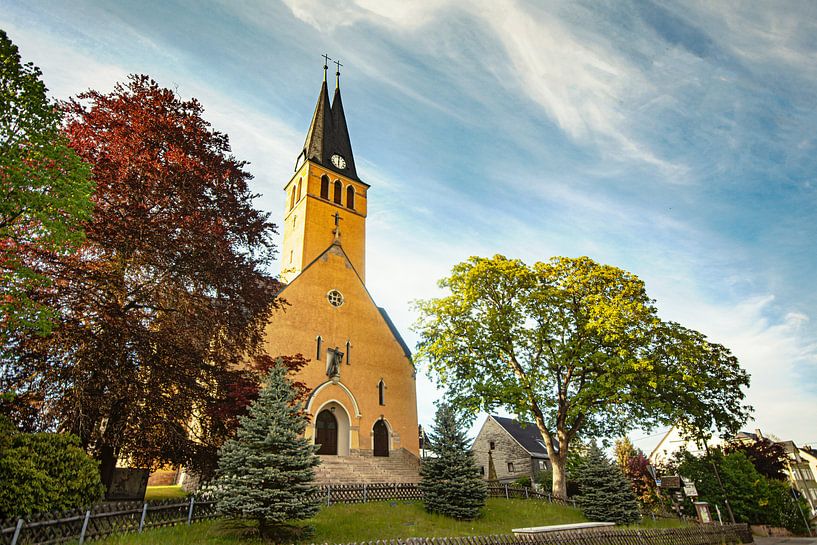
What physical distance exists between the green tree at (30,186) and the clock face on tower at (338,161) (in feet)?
85.7

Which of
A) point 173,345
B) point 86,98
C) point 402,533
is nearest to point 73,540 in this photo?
point 173,345

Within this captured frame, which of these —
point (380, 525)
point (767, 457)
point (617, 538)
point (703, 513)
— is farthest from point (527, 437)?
point (380, 525)

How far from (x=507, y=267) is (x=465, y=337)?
4.02 m

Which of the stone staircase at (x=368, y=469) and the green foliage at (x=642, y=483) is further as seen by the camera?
the green foliage at (x=642, y=483)

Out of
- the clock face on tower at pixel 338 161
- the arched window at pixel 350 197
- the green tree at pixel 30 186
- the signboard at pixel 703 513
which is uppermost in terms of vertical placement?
the clock face on tower at pixel 338 161

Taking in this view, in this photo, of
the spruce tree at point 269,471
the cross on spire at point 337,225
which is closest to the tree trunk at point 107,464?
the spruce tree at point 269,471

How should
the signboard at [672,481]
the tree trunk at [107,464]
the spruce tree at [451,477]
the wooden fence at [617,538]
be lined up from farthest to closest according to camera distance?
the signboard at [672,481]
the spruce tree at [451,477]
the tree trunk at [107,464]
the wooden fence at [617,538]

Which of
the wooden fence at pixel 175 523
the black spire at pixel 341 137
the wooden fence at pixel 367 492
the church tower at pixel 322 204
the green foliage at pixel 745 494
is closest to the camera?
the wooden fence at pixel 175 523

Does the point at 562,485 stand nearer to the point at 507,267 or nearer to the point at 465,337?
the point at 465,337

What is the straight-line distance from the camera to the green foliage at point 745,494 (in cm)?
2242

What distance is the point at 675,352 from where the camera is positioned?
60.1 feet

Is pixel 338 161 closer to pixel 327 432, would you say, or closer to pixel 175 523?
pixel 327 432

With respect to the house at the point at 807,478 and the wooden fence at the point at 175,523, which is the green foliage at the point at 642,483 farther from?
the house at the point at 807,478

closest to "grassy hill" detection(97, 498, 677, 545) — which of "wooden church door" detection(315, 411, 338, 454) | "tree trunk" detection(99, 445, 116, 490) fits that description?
"tree trunk" detection(99, 445, 116, 490)
